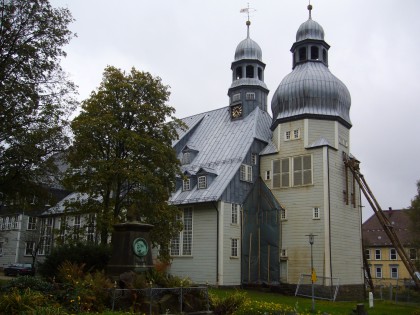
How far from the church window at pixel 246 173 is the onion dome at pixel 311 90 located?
3805 mm

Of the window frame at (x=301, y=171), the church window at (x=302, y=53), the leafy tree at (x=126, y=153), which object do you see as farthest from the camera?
the church window at (x=302, y=53)

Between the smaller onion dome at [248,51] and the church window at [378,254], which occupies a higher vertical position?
the smaller onion dome at [248,51]

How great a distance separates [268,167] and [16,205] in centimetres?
1886

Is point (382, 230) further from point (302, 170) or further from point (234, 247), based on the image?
point (234, 247)

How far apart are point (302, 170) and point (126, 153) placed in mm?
13142

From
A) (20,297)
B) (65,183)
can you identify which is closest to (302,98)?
(65,183)

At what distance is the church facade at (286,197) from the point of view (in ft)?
104

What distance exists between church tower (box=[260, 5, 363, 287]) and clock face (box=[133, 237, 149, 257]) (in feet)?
52.0

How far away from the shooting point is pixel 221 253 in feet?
104

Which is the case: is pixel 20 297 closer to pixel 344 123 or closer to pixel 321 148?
pixel 321 148

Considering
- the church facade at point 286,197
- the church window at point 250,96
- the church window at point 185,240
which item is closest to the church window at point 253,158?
the church facade at point 286,197

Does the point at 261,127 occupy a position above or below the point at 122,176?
above

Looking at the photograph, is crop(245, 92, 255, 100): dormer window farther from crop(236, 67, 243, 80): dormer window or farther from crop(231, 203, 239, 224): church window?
crop(231, 203, 239, 224): church window

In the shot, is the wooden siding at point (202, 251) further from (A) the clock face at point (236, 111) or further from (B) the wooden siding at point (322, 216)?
(A) the clock face at point (236, 111)
